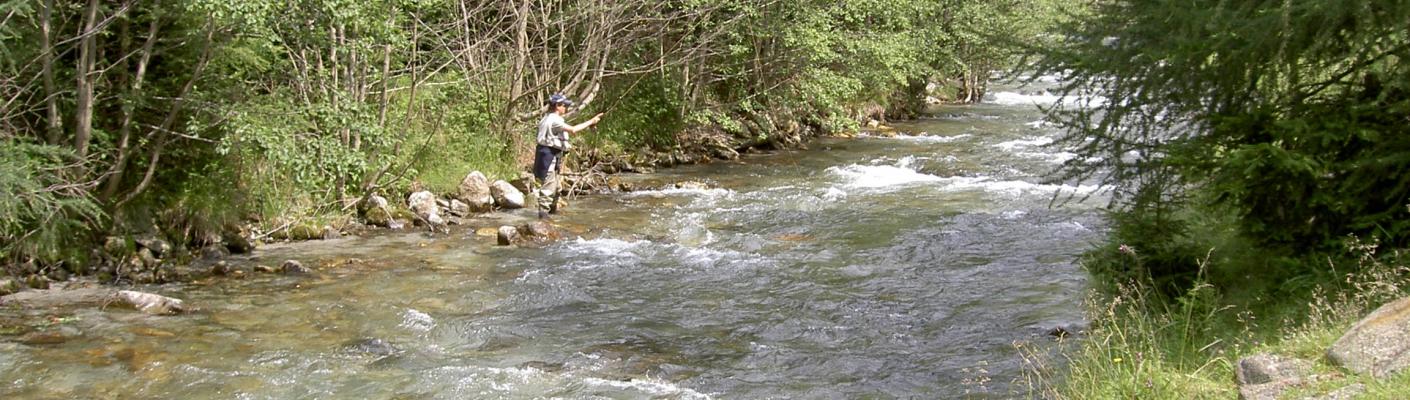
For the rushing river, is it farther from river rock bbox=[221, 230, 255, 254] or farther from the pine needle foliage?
the pine needle foliage

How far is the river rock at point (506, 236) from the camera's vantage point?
13.9 meters

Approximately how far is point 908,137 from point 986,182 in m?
8.71

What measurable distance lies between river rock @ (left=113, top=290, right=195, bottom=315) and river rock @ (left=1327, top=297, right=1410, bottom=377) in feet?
28.4

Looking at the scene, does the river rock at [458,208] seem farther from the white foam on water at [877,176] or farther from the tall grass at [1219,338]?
the tall grass at [1219,338]

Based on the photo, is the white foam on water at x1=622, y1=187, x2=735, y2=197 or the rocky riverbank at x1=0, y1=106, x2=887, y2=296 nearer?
the rocky riverbank at x1=0, y1=106, x2=887, y2=296

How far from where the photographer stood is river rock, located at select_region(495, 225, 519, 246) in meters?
13.9

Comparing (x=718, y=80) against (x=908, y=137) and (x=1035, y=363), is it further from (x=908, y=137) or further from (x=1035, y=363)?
(x=1035, y=363)

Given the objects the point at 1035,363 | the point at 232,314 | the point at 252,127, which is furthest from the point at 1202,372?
the point at 252,127

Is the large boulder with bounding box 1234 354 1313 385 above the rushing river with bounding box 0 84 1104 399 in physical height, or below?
above

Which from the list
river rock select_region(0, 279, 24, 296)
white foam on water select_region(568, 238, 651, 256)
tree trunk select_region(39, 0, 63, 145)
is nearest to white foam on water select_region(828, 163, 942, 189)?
white foam on water select_region(568, 238, 651, 256)

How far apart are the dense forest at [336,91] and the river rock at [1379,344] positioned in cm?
478

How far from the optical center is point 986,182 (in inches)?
774

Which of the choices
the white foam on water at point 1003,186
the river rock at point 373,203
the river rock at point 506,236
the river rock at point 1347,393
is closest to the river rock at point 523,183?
the river rock at point 373,203

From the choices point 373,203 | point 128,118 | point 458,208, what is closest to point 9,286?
point 128,118
